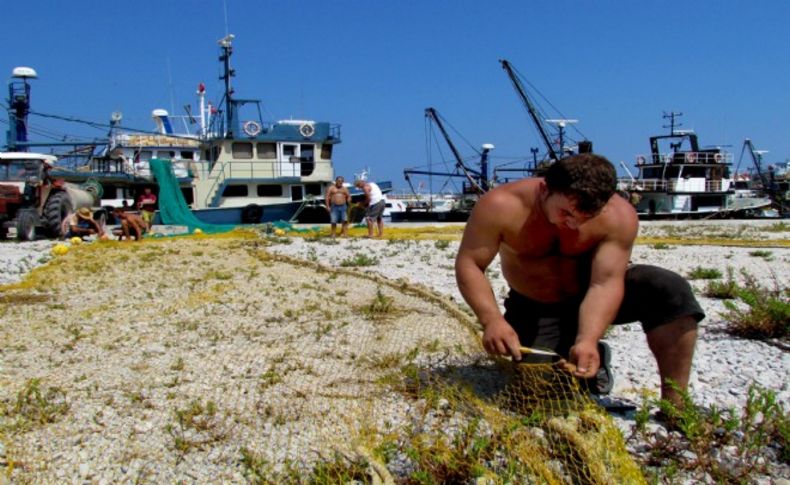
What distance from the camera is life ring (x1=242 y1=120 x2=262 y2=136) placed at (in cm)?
2792

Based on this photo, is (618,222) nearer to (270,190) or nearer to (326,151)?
(270,190)

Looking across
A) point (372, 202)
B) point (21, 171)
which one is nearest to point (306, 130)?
point (21, 171)

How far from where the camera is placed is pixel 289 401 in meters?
3.16

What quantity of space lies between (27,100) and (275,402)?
38955 millimetres

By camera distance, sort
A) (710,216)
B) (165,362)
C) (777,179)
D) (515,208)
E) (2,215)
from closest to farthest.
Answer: (515,208), (165,362), (2,215), (710,216), (777,179)

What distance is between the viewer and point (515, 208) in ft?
9.79

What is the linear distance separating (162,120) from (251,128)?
535 inches

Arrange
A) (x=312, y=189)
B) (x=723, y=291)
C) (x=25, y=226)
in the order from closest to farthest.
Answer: (x=723, y=291), (x=25, y=226), (x=312, y=189)

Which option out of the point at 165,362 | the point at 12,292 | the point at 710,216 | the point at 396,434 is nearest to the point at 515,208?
the point at 396,434

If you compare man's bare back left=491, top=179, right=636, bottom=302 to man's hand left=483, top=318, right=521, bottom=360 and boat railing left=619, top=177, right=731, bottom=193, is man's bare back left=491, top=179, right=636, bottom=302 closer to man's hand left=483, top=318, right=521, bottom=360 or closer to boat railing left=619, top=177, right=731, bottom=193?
man's hand left=483, top=318, right=521, bottom=360

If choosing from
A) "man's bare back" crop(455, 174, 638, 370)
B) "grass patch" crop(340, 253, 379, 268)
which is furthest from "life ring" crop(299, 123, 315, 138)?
"man's bare back" crop(455, 174, 638, 370)

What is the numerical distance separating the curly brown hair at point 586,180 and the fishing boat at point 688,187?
33597 mm

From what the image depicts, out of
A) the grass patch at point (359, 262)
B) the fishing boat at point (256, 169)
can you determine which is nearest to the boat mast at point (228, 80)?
the fishing boat at point (256, 169)

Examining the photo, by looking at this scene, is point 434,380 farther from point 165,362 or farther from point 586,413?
point 165,362
